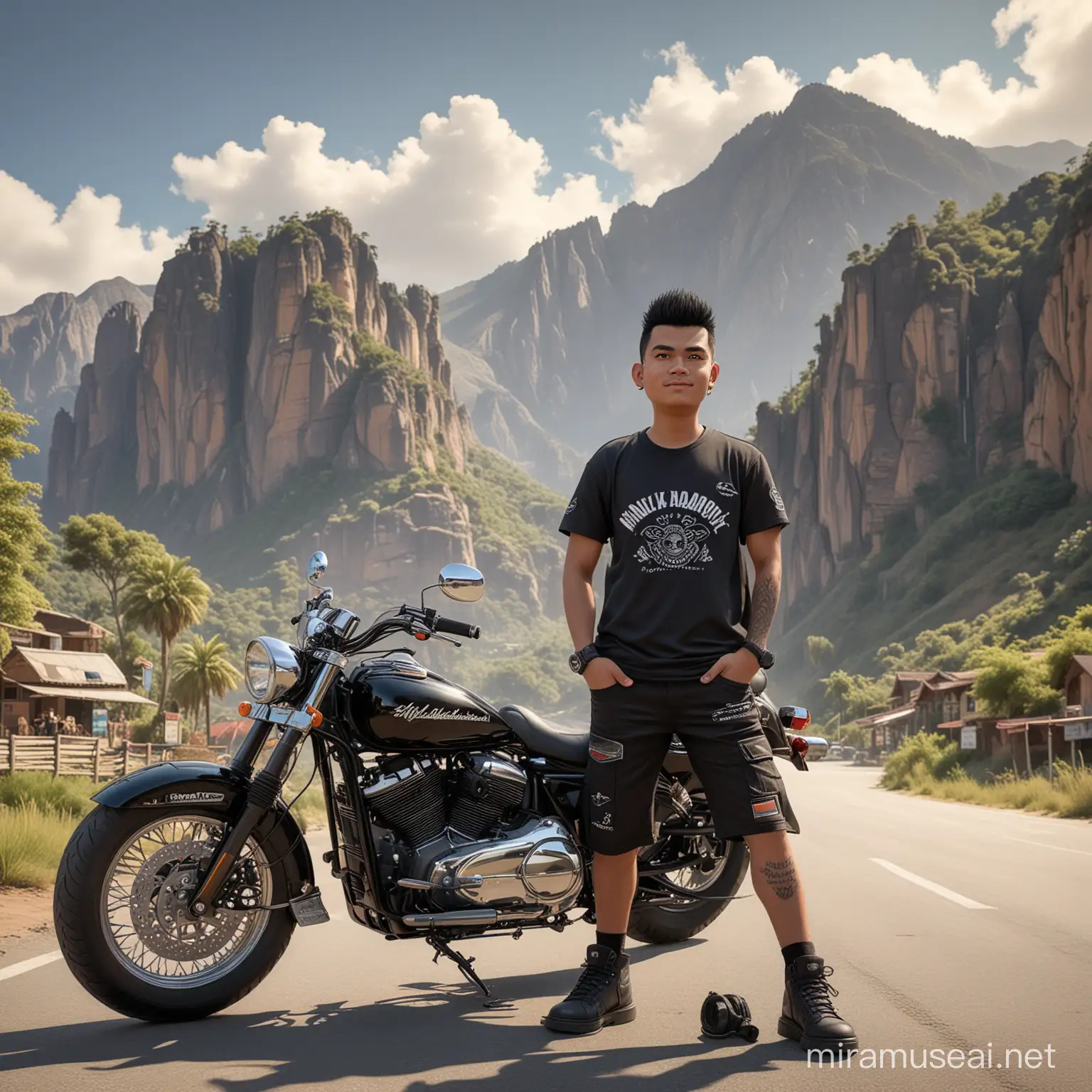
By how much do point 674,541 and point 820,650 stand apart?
308 feet

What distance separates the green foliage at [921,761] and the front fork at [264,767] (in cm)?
3121

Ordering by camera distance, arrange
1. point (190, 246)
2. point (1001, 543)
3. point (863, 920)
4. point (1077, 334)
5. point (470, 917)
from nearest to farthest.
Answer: point (470, 917) → point (863, 920) → point (1077, 334) → point (1001, 543) → point (190, 246)

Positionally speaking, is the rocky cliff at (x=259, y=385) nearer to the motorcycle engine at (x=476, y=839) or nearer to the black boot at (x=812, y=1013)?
the motorcycle engine at (x=476, y=839)

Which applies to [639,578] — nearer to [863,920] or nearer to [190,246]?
[863,920]

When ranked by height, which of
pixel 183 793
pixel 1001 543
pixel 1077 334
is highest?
pixel 1077 334

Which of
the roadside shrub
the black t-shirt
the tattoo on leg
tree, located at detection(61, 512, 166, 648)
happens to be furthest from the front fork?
tree, located at detection(61, 512, 166, 648)

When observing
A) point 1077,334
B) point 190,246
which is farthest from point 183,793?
point 190,246

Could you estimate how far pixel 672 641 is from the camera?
154 inches

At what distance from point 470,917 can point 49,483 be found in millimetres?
211748

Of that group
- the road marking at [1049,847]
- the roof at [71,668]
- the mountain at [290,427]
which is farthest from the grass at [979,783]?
the mountain at [290,427]

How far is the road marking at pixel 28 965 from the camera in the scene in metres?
4.69

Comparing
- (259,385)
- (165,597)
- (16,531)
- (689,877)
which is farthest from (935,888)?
(259,385)

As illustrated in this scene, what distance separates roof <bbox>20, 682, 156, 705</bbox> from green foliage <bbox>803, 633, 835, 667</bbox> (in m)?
58.2

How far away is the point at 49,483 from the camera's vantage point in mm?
198875
